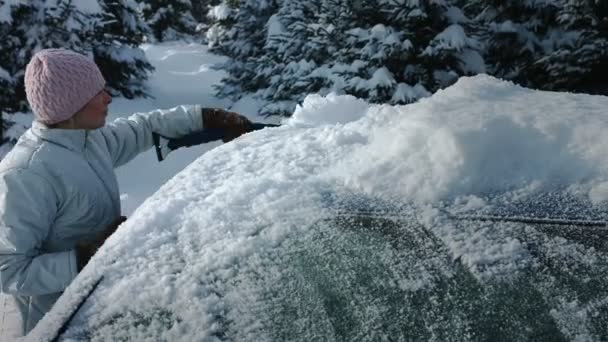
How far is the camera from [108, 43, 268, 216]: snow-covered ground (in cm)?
679

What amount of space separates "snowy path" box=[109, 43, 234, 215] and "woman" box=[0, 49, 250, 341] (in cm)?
359

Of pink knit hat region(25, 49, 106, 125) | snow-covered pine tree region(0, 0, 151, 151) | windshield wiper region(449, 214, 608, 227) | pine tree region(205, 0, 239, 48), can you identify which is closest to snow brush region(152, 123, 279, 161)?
pink knit hat region(25, 49, 106, 125)

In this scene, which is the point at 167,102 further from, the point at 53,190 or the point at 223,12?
the point at 53,190

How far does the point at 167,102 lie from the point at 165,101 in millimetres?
137

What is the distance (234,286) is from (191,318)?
0.39 ft

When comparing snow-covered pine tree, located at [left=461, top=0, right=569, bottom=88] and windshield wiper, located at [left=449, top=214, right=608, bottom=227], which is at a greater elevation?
windshield wiper, located at [left=449, top=214, right=608, bottom=227]

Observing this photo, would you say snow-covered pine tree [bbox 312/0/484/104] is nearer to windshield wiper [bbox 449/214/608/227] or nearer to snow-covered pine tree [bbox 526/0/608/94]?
snow-covered pine tree [bbox 526/0/608/94]

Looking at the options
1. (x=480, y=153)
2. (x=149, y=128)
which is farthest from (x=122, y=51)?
(x=480, y=153)

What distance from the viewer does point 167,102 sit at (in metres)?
12.6

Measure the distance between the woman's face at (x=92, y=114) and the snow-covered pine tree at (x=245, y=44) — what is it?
9715 millimetres

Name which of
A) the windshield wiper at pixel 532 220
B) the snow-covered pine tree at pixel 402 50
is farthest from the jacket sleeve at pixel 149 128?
the snow-covered pine tree at pixel 402 50

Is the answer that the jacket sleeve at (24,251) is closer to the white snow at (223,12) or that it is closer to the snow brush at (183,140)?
the snow brush at (183,140)

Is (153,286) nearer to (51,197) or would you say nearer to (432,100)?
(51,197)

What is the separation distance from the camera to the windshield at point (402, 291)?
3.63ft
